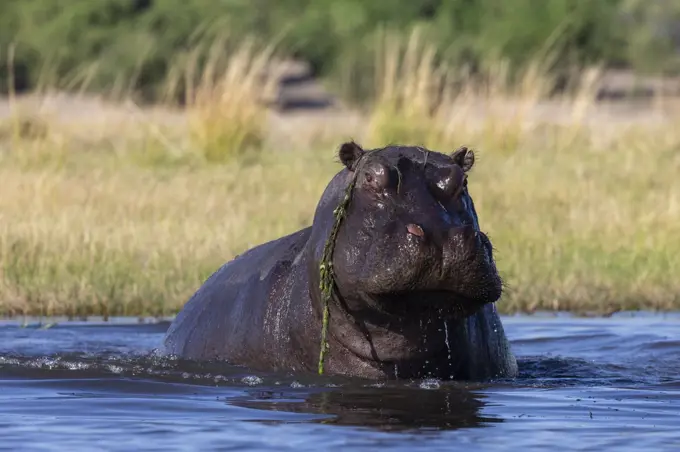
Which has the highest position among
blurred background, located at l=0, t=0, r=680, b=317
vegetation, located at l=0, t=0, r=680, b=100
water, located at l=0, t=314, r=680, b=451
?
vegetation, located at l=0, t=0, r=680, b=100

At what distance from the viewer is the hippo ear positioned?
530cm

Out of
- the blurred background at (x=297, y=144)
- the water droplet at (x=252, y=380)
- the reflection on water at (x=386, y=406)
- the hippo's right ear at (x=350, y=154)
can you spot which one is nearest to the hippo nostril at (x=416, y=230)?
the hippo's right ear at (x=350, y=154)

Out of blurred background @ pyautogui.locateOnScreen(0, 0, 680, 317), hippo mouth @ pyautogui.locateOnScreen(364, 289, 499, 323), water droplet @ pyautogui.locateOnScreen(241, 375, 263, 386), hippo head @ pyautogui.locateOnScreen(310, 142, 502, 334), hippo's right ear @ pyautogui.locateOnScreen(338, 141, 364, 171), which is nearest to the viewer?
hippo head @ pyautogui.locateOnScreen(310, 142, 502, 334)

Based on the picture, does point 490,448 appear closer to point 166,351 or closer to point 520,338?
point 166,351

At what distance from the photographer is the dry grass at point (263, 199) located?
8406 mm

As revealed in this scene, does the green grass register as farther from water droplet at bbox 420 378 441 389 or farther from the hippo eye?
the hippo eye

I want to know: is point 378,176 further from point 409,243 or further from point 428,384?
point 428,384

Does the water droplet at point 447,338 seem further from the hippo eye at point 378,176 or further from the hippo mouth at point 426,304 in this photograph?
the hippo eye at point 378,176

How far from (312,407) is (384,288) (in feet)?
1.93

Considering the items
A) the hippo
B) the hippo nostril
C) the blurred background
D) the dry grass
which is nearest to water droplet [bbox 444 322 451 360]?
the hippo

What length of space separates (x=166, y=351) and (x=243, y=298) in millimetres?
709

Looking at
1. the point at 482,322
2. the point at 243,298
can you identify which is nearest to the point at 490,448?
the point at 482,322

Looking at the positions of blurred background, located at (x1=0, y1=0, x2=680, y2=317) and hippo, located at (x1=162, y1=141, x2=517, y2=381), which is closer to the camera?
hippo, located at (x1=162, y1=141, x2=517, y2=381)

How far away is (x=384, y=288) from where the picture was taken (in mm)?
4871
